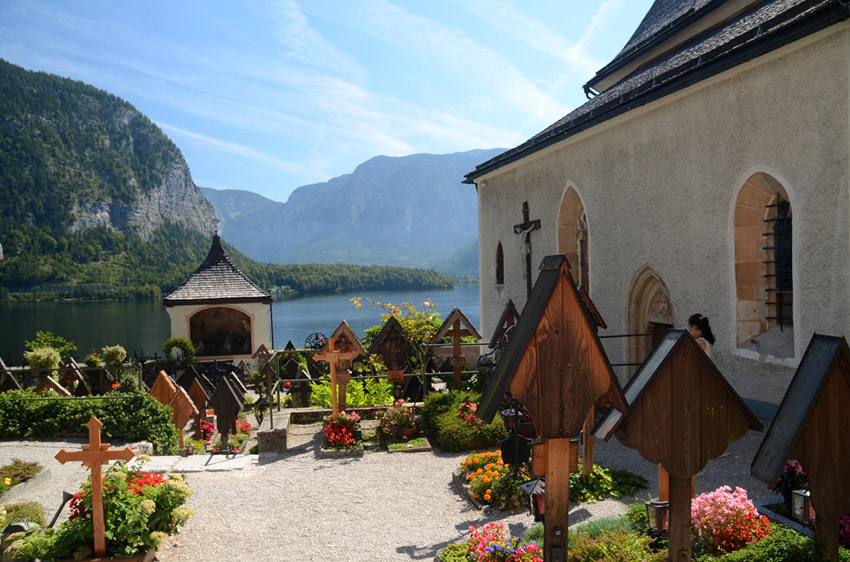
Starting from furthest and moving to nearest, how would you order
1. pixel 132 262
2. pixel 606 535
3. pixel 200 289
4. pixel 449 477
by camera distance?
1. pixel 132 262
2. pixel 200 289
3. pixel 449 477
4. pixel 606 535

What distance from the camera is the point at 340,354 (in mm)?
10266

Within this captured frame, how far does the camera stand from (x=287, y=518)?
6742 millimetres

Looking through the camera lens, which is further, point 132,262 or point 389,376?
point 132,262

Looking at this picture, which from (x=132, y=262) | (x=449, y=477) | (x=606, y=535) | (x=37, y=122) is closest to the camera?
(x=606, y=535)

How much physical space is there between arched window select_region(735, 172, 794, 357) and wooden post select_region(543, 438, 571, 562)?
21.9ft

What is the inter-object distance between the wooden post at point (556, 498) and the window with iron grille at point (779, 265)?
6.98 meters

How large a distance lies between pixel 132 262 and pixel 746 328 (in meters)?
119

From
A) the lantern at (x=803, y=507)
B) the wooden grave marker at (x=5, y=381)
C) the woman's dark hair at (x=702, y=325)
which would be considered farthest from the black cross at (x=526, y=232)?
the wooden grave marker at (x=5, y=381)

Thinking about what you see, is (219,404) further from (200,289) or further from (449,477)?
(200,289)

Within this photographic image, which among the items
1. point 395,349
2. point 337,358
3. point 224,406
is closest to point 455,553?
point 337,358

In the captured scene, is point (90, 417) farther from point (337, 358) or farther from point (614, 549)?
point (614, 549)

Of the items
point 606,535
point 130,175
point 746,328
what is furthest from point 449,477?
point 130,175

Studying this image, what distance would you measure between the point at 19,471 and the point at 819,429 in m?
9.31

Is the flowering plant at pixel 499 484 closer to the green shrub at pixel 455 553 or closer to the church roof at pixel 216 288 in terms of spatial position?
the green shrub at pixel 455 553
